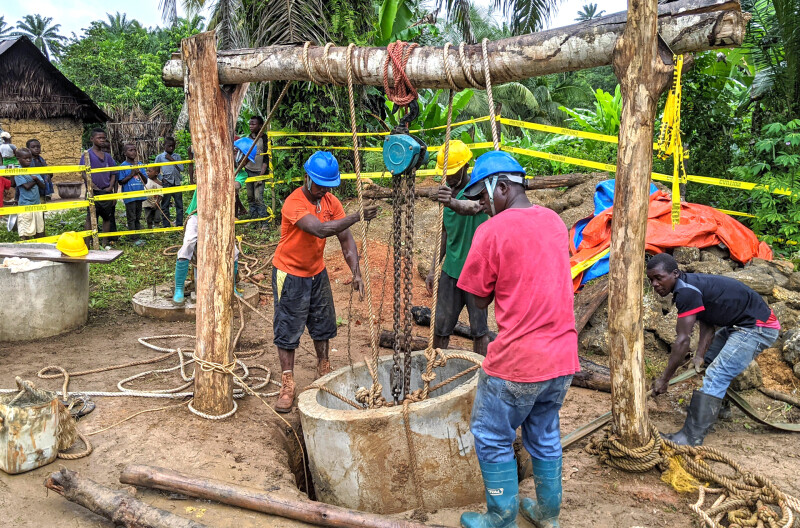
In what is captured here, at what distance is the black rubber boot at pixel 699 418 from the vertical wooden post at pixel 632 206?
63 cm

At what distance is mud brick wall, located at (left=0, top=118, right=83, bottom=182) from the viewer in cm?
1540

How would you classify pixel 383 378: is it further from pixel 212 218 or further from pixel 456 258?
pixel 212 218

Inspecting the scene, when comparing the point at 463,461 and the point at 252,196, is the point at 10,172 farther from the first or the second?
the point at 463,461

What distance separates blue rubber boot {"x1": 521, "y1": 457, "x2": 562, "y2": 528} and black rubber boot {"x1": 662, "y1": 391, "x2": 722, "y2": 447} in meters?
1.43

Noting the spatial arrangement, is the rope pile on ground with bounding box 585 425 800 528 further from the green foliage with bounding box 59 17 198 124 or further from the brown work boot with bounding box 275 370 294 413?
the green foliage with bounding box 59 17 198 124

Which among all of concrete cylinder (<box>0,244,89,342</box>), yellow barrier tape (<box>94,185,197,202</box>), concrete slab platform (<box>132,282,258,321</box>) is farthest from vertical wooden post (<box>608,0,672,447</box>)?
yellow barrier tape (<box>94,185,197,202</box>)

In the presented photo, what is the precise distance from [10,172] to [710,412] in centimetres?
859

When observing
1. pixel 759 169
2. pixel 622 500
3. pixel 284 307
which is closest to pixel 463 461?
pixel 622 500

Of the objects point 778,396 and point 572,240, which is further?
point 572,240

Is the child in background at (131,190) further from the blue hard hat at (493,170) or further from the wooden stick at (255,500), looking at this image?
the blue hard hat at (493,170)

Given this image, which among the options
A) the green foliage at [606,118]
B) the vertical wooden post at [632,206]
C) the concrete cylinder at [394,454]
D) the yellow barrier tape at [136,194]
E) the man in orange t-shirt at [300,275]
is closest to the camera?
the vertical wooden post at [632,206]

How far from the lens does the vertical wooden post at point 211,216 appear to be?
168 inches

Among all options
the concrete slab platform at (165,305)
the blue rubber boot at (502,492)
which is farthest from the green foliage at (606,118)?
the blue rubber boot at (502,492)

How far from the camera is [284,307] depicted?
485 centimetres
